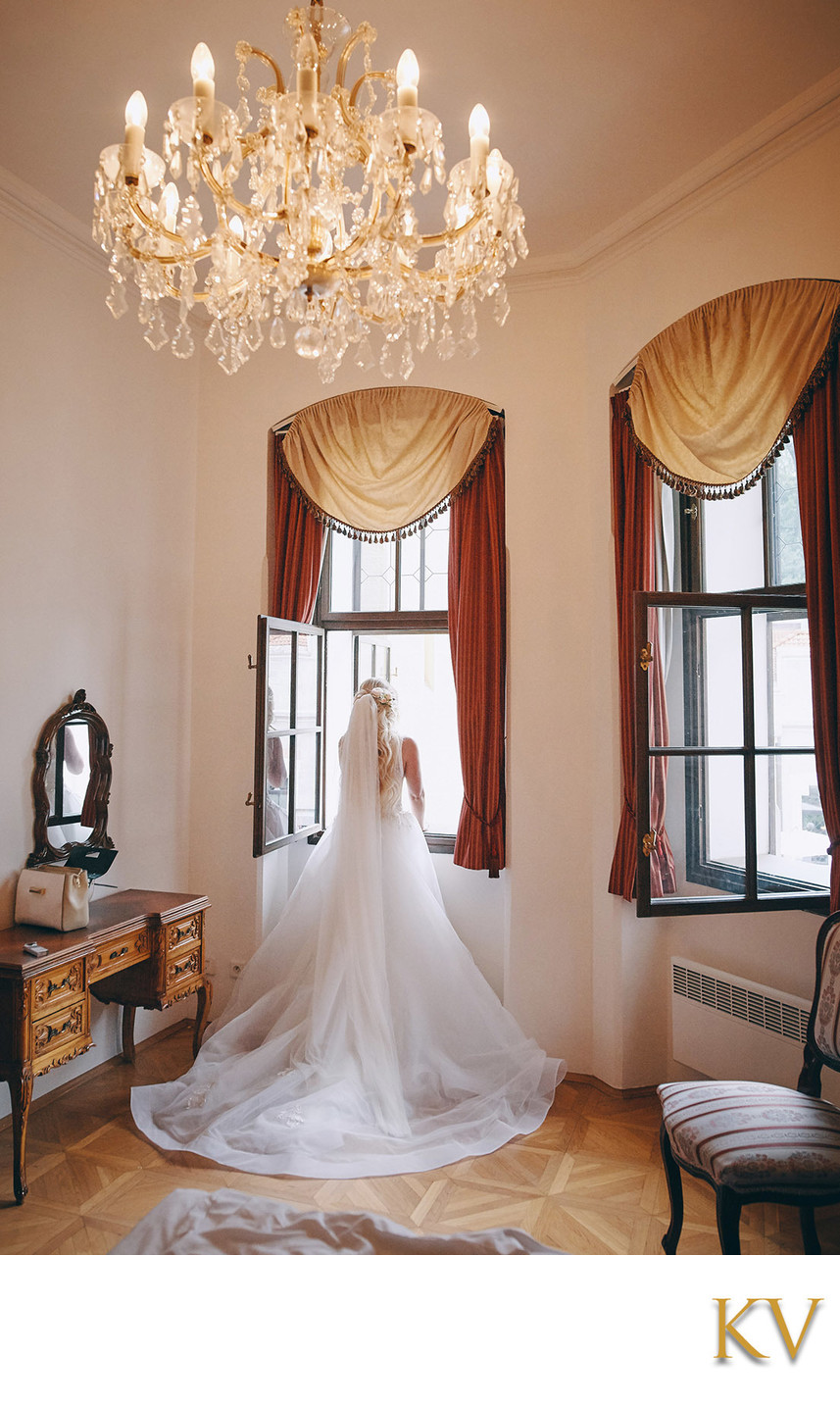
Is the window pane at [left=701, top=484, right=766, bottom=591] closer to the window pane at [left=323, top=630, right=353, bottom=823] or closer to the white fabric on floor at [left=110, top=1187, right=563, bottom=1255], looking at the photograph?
the window pane at [left=323, top=630, right=353, bottom=823]

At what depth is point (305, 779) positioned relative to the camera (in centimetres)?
413

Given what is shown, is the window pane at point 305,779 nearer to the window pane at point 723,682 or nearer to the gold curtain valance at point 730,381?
the window pane at point 723,682

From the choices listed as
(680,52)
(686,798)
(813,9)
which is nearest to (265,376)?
(680,52)

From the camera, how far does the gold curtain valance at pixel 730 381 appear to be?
9.12 feet

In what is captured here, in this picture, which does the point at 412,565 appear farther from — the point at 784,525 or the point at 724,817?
the point at 724,817

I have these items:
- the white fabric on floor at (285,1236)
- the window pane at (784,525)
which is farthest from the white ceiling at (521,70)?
the white fabric on floor at (285,1236)

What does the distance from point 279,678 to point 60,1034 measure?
5.76ft

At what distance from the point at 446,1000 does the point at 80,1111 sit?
161 centimetres

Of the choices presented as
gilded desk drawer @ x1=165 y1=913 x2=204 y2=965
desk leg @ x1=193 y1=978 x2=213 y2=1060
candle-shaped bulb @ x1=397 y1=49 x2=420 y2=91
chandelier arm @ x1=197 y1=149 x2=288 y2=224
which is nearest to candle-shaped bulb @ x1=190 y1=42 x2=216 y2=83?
chandelier arm @ x1=197 y1=149 x2=288 y2=224

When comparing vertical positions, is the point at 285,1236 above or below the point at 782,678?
below

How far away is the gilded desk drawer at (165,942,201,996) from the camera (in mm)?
3453

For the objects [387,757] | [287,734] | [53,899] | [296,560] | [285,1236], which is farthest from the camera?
[296,560]

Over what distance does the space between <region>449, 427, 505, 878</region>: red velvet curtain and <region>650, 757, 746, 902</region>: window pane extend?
1.05m
